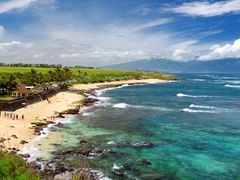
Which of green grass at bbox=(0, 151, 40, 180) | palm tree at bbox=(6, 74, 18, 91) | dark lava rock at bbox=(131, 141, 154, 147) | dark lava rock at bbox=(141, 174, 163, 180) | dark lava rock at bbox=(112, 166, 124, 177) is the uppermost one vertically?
palm tree at bbox=(6, 74, 18, 91)

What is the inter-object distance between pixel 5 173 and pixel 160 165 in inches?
655

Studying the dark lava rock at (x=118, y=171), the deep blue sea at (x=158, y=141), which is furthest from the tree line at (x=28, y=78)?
the dark lava rock at (x=118, y=171)

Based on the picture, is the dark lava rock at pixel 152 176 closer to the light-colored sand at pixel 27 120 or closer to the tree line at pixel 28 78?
the light-colored sand at pixel 27 120

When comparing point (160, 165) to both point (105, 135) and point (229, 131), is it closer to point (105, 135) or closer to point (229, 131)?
point (105, 135)

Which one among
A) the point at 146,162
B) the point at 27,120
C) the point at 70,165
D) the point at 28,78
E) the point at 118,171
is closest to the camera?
the point at 118,171

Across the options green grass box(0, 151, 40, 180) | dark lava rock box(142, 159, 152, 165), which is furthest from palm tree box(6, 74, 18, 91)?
green grass box(0, 151, 40, 180)

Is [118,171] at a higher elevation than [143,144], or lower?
lower

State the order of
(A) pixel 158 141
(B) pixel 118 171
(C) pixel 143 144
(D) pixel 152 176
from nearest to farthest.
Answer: (D) pixel 152 176, (B) pixel 118 171, (C) pixel 143 144, (A) pixel 158 141

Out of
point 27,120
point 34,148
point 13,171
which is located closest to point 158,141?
point 34,148

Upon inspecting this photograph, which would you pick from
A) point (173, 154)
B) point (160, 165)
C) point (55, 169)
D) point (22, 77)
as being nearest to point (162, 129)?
point (173, 154)

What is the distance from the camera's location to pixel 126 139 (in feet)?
138

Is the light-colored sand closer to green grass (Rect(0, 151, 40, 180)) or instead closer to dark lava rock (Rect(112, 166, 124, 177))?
green grass (Rect(0, 151, 40, 180))

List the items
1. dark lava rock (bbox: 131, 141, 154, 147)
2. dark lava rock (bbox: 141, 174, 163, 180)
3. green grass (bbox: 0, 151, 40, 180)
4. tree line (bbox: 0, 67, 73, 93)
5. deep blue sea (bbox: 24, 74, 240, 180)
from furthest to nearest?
tree line (bbox: 0, 67, 73, 93) → dark lava rock (bbox: 131, 141, 154, 147) → deep blue sea (bbox: 24, 74, 240, 180) → dark lava rock (bbox: 141, 174, 163, 180) → green grass (bbox: 0, 151, 40, 180)

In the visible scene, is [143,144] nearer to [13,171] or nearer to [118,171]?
[118,171]
